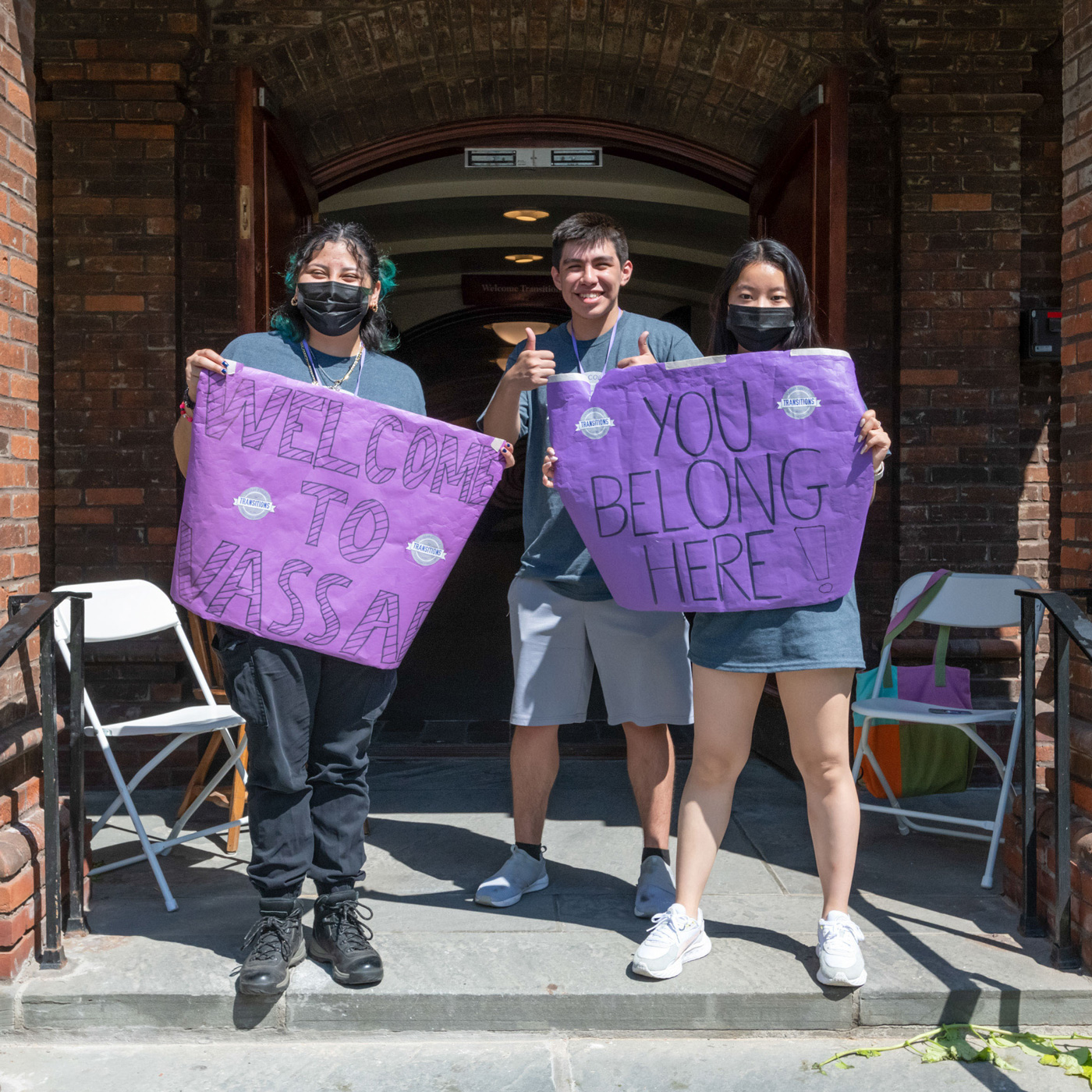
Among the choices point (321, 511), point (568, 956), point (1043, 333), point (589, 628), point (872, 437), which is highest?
point (1043, 333)

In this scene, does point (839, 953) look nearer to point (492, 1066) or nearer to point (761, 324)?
point (492, 1066)

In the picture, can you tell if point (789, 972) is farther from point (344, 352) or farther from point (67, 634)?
point (67, 634)

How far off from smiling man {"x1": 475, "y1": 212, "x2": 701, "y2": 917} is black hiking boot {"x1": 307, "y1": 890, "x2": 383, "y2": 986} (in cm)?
52

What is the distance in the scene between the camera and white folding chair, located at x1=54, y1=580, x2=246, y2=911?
3270 mm

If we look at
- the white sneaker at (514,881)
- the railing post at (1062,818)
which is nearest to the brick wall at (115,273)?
the white sneaker at (514,881)

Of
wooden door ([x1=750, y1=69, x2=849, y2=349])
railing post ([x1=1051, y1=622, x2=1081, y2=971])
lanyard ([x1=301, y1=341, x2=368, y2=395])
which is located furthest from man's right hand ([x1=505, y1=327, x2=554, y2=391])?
wooden door ([x1=750, y1=69, x2=849, y2=349])

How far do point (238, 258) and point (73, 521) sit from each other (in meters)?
1.39

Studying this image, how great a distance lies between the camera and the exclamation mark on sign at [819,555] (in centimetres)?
265

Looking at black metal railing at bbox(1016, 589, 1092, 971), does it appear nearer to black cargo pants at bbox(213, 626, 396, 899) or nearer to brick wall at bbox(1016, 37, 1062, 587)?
black cargo pants at bbox(213, 626, 396, 899)

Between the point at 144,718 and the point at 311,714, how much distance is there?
4.35 feet

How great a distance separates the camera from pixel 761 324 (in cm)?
270

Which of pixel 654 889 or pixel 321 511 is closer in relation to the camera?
pixel 321 511

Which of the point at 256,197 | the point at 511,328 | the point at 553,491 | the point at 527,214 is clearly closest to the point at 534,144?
the point at 256,197

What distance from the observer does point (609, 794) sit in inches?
176
